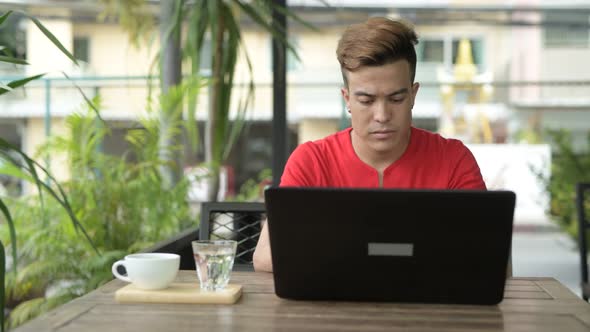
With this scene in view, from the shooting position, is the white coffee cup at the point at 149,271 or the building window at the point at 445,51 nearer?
the white coffee cup at the point at 149,271

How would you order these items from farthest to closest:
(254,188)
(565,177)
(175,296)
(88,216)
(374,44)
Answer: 1. (565,177)
2. (254,188)
3. (88,216)
4. (374,44)
5. (175,296)

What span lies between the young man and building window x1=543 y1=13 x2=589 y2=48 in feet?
13.0

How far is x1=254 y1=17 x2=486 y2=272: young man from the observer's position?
66.2 inches

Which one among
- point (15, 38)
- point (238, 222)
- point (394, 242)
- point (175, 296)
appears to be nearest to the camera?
point (394, 242)

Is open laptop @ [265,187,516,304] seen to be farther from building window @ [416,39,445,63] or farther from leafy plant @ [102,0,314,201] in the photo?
building window @ [416,39,445,63]

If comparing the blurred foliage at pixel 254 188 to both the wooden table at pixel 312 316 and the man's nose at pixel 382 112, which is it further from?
the wooden table at pixel 312 316

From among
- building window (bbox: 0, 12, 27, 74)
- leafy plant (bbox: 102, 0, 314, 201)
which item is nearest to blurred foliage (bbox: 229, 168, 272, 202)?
leafy plant (bbox: 102, 0, 314, 201)

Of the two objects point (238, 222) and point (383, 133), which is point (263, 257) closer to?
point (383, 133)

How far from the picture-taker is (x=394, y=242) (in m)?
1.15

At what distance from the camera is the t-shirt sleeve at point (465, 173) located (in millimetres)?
1815

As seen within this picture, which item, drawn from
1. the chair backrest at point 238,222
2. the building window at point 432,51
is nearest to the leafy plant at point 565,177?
the building window at point 432,51

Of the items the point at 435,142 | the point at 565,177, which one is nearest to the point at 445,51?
the point at 565,177

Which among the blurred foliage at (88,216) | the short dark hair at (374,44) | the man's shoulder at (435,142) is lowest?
the blurred foliage at (88,216)

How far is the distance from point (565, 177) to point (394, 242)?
4281 millimetres
